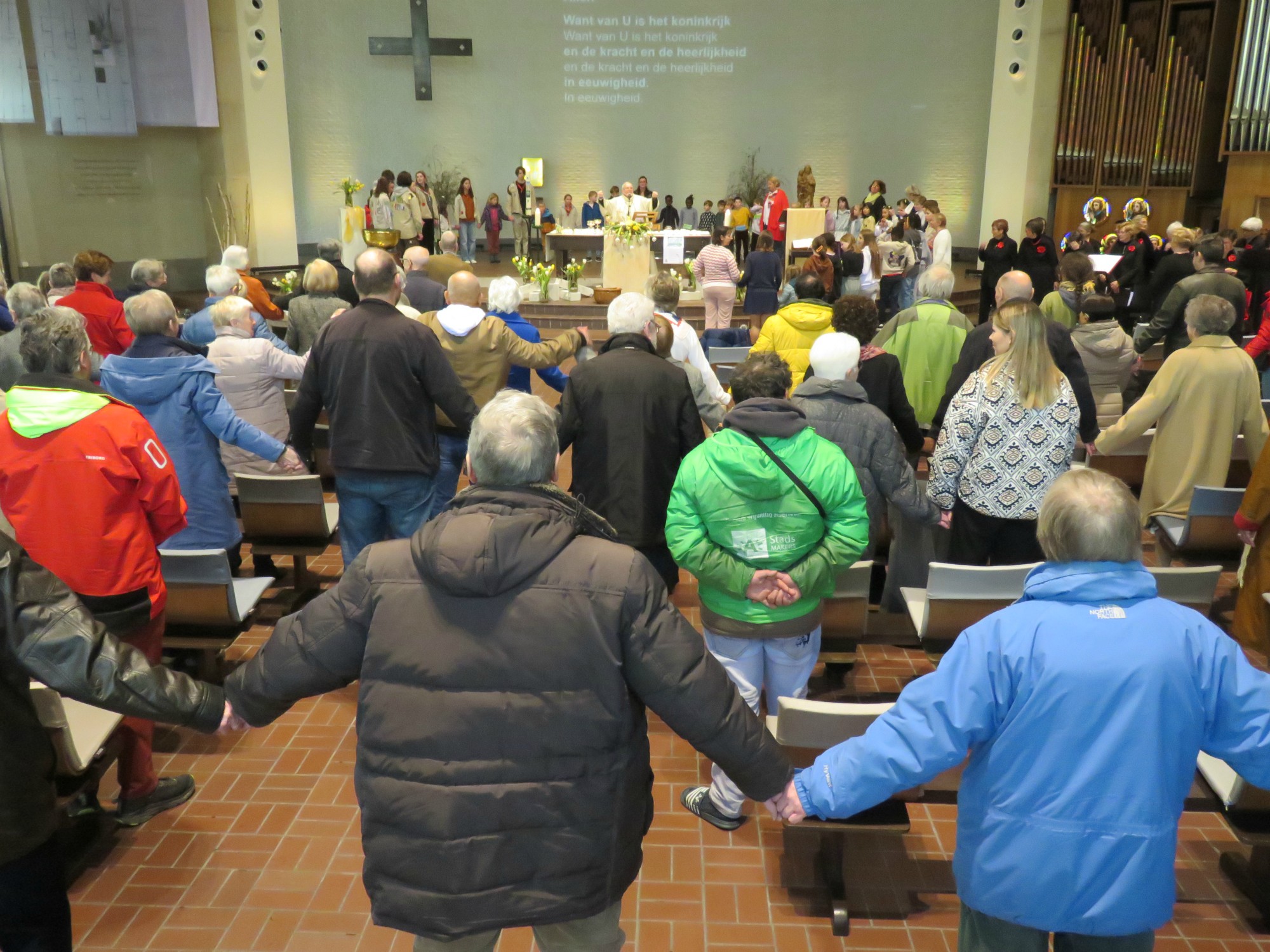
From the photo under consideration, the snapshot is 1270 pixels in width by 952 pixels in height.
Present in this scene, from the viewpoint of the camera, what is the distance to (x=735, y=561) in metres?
3.14

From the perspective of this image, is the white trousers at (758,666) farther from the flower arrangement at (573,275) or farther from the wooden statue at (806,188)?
the wooden statue at (806,188)

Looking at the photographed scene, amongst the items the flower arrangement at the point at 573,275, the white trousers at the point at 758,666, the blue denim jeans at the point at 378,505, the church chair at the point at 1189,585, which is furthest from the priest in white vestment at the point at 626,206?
the white trousers at the point at 758,666

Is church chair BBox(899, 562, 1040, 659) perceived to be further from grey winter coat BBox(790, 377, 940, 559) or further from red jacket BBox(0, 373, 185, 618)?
red jacket BBox(0, 373, 185, 618)

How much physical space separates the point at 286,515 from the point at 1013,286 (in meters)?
3.57

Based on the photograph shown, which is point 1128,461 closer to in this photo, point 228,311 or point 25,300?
point 228,311

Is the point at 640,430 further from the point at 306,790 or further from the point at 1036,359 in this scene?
the point at 306,790

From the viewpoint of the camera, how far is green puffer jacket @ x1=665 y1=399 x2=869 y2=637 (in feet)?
10.0

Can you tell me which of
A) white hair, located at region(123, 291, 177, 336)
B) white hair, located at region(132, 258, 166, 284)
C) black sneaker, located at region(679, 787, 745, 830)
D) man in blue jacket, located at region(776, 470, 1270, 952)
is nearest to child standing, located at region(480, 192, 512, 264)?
white hair, located at region(132, 258, 166, 284)

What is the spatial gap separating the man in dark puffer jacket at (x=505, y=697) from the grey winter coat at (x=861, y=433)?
6.09ft

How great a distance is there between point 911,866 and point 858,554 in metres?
0.96

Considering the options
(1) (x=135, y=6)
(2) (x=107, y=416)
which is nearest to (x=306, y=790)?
(2) (x=107, y=416)

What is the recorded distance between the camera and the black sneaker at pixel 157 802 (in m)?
3.41

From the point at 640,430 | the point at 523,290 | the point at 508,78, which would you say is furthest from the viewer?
the point at 508,78

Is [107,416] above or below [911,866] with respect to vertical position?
above
